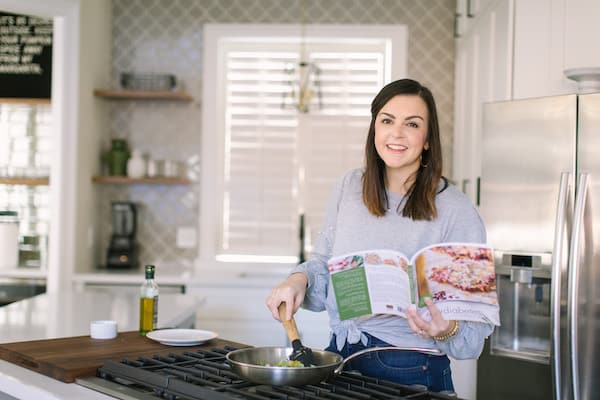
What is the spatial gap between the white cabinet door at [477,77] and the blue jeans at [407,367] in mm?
1838

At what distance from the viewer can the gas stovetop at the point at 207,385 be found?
5.14 ft

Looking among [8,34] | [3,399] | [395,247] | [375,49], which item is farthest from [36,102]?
[395,247]

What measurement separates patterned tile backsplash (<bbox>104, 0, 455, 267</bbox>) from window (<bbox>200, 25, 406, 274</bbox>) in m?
0.10

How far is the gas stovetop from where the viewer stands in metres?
1.57

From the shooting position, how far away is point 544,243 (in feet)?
10.3

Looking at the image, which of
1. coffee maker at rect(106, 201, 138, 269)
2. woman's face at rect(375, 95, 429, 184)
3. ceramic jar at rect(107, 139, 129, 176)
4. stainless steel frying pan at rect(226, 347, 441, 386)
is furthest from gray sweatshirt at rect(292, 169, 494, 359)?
ceramic jar at rect(107, 139, 129, 176)

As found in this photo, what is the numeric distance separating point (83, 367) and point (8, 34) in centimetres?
363

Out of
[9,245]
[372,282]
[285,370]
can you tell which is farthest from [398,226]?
[9,245]

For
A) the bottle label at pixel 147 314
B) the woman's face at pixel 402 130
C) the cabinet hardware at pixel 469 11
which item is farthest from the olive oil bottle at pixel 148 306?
the cabinet hardware at pixel 469 11

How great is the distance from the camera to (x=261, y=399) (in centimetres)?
153

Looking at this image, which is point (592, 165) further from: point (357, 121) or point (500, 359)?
point (357, 121)

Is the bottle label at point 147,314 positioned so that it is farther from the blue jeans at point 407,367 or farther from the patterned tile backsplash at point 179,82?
the patterned tile backsplash at point 179,82

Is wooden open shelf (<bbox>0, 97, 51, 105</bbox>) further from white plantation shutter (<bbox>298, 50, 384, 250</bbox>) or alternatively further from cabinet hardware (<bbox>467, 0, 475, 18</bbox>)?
cabinet hardware (<bbox>467, 0, 475, 18</bbox>)

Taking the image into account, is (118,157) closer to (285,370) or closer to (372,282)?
(372,282)
